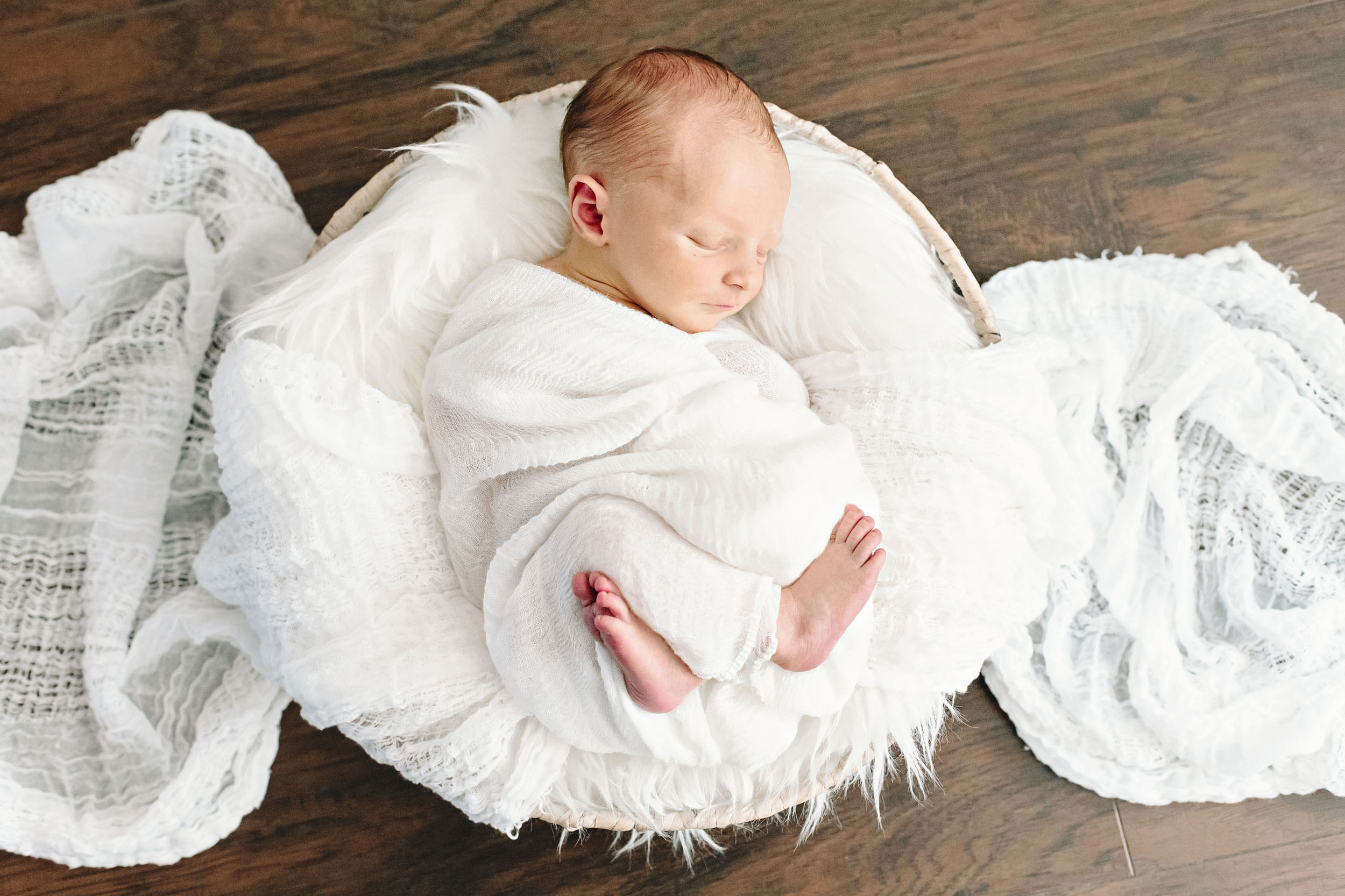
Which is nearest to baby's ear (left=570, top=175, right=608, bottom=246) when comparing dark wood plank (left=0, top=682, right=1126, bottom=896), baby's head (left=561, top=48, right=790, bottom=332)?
baby's head (left=561, top=48, right=790, bottom=332)

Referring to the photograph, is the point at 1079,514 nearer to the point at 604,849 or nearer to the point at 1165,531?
the point at 1165,531

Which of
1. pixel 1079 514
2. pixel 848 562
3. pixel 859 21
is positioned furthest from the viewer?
pixel 859 21

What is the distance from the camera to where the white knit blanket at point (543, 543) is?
0.98m

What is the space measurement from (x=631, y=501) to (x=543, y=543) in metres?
0.10

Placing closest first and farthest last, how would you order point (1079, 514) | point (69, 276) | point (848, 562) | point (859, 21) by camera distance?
point (848, 562) → point (1079, 514) → point (69, 276) → point (859, 21)

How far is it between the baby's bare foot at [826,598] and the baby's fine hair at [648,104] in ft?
1.34

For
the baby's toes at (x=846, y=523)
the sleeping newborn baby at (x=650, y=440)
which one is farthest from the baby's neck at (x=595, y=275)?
the baby's toes at (x=846, y=523)

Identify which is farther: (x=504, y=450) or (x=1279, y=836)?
(x=1279, y=836)

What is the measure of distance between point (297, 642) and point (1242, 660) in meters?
1.09

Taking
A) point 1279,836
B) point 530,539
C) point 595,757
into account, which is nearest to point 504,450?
point 530,539

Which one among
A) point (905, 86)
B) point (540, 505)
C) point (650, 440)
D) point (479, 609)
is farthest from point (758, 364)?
point (905, 86)

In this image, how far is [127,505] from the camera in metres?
1.16

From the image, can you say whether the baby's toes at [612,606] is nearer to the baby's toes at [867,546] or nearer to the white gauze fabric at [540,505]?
the white gauze fabric at [540,505]

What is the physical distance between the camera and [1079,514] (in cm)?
109
